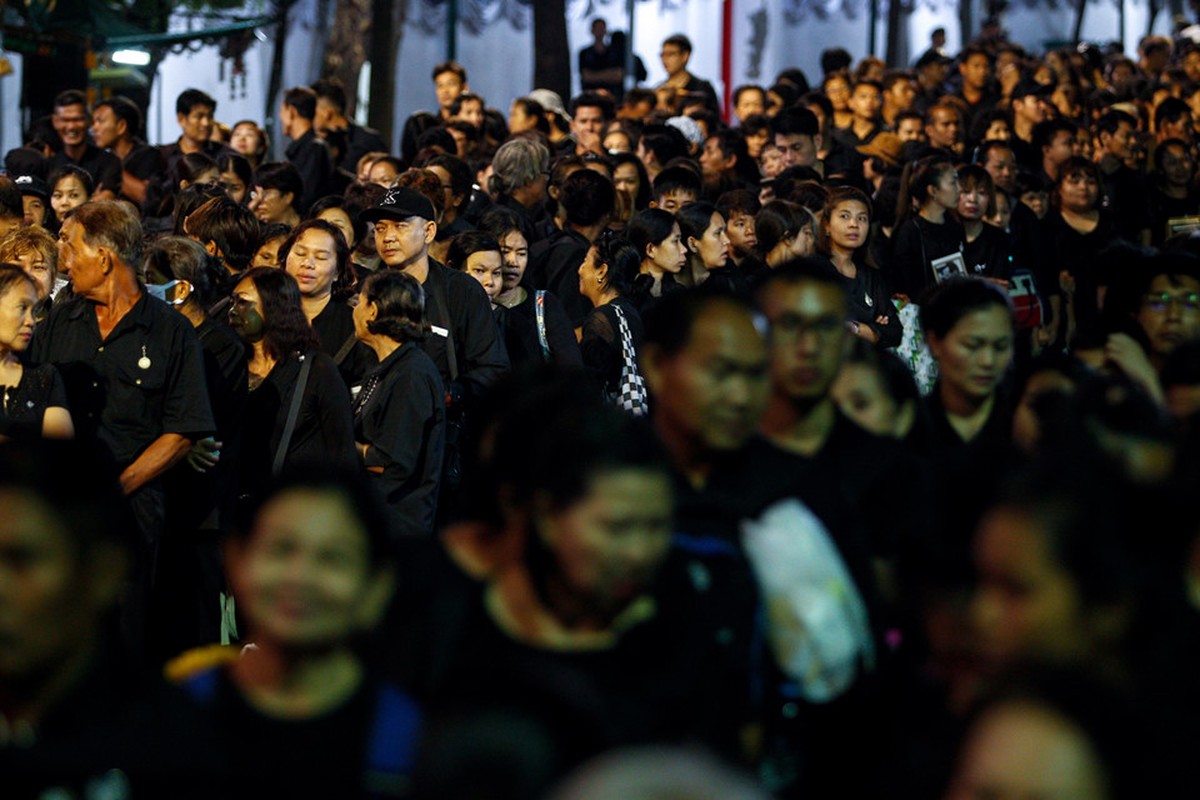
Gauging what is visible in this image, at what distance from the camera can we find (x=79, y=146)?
13367 mm

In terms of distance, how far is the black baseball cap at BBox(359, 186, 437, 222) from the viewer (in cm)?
908

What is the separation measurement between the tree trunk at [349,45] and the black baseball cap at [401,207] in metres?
12.2

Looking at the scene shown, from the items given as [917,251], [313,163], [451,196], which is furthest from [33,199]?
[917,251]

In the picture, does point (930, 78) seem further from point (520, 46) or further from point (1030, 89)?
point (520, 46)

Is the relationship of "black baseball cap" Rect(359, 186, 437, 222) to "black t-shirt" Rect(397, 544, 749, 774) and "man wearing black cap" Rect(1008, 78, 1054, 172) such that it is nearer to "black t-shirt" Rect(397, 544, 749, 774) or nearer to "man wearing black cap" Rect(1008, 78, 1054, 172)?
"black t-shirt" Rect(397, 544, 749, 774)

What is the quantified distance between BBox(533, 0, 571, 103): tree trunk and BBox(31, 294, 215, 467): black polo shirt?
14.1 meters

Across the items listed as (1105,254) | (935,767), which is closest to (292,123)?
(1105,254)

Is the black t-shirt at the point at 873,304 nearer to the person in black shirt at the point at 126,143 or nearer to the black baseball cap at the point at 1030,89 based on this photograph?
the person in black shirt at the point at 126,143

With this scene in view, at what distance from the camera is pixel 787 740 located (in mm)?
4016

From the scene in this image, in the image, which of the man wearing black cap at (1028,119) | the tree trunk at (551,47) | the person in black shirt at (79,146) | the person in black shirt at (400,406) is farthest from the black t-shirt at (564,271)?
the tree trunk at (551,47)

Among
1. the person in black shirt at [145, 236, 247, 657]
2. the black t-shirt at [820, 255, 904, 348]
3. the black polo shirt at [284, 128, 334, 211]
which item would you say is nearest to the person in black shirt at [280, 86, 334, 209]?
the black polo shirt at [284, 128, 334, 211]

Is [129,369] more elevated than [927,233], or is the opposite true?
[927,233]

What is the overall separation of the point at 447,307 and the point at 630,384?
0.90 m

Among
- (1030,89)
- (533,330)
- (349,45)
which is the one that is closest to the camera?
(533,330)
